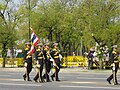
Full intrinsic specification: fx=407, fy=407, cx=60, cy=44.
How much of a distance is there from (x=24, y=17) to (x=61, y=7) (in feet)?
18.0

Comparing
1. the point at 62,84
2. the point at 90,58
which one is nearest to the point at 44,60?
the point at 62,84

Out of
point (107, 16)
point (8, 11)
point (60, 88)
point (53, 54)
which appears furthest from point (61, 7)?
point (60, 88)

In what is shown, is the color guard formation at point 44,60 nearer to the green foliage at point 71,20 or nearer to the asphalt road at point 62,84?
the asphalt road at point 62,84

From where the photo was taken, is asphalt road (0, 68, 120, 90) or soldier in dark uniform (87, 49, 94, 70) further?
soldier in dark uniform (87, 49, 94, 70)

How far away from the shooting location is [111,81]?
20219 millimetres

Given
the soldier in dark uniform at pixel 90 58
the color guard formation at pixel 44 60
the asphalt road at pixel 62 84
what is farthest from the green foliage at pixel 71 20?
the color guard formation at pixel 44 60

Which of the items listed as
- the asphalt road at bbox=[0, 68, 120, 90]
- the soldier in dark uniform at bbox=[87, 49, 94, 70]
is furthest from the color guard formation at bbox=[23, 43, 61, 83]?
the soldier in dark uniform at bbox=[87, 49, 94, 70]

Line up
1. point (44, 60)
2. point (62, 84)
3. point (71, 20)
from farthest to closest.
A: point (71, 20) < point (44, 60) < point (62, 84)

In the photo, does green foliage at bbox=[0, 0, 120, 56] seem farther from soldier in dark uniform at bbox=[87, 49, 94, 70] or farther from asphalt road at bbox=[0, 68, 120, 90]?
asphalt road at bbox=[0, 68, 120, 90]

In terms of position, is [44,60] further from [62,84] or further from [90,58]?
[90,58]

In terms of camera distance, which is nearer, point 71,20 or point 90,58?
point 90,58

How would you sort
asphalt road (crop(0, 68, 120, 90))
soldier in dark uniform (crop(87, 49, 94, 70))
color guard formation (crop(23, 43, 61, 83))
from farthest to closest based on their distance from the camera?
soldier in dark uniform (crop(87, 49, 94, 70)) → color guard formation (crop(23, 43, 61, 83)) → asphalt road (crop(0, 68, 120, 90))

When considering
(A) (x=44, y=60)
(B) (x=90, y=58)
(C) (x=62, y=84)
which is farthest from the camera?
(B) (x=90, y=58)

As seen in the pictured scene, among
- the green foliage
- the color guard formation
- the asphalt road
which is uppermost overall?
the green foliage
